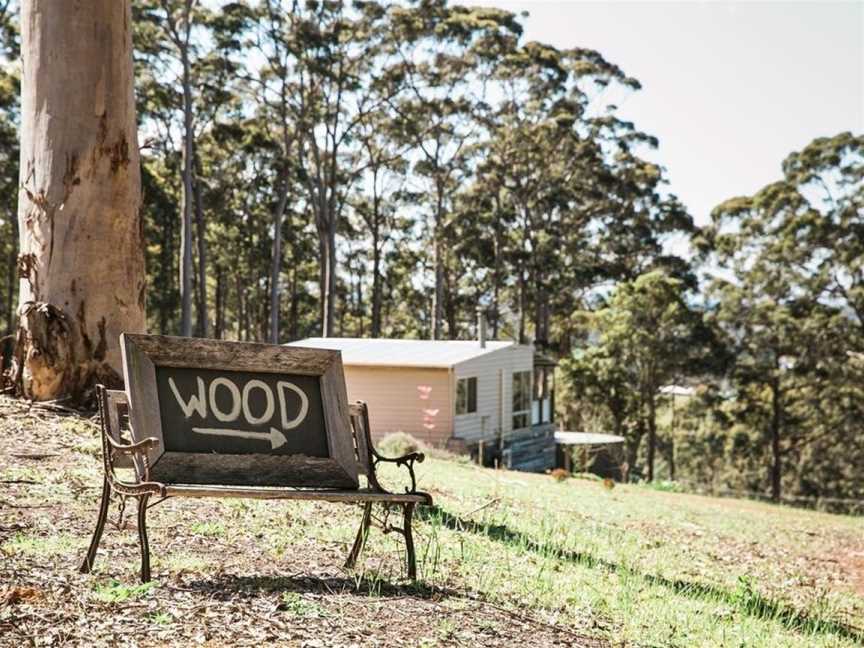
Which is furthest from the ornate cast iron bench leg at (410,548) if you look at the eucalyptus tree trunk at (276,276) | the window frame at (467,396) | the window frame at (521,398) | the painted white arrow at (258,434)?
the eucalyptus tree trunk at (276,276)

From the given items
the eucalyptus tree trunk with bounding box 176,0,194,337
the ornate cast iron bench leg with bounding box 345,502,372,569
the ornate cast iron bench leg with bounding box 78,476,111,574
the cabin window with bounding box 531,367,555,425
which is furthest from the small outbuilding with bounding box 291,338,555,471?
the ornate cast iron bench leg with bounding box 78,476,111,574

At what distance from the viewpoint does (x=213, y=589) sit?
4.15 m

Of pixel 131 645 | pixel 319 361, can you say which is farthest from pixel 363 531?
pixel 131 645

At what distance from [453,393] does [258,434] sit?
67.3ft

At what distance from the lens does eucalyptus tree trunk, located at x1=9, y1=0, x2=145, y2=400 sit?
313 inches

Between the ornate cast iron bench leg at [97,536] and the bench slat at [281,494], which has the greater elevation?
the bench slat at [281,494]

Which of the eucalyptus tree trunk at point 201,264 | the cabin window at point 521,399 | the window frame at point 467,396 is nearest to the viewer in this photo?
the window frame at point 467,396

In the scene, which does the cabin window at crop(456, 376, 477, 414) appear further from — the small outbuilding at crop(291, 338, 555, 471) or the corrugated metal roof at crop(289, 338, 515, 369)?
the corrugated metal roof at crop(289, 338, 515, 369)

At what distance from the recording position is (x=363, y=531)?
494 cm

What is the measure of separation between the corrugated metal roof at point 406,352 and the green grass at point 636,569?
12.8m

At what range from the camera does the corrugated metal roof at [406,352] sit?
25.1 m

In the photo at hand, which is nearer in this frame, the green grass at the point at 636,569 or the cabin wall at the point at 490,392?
the green grass at the point at 636,569

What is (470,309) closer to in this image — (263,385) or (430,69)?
(430,69)

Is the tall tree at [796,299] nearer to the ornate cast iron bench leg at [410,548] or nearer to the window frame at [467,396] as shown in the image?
the window frame at [467,396]
